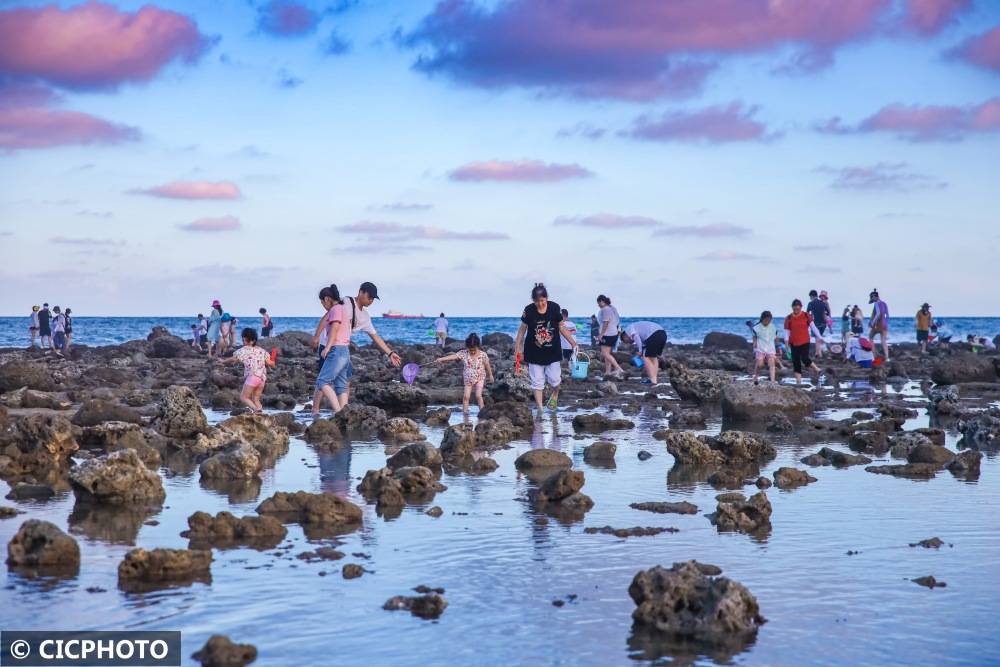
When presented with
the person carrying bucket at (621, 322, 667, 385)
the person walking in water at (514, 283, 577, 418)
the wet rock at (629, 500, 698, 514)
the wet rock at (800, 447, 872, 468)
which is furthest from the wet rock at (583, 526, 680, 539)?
the person carrying bucket at (621, 322, 667, 385)

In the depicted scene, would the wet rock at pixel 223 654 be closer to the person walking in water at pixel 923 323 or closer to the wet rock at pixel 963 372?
the wet rock at pixel 963 372

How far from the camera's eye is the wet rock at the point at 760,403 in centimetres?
1977

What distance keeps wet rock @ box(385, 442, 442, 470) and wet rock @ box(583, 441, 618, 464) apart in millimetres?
2111

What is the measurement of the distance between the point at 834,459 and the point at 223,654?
990 cm

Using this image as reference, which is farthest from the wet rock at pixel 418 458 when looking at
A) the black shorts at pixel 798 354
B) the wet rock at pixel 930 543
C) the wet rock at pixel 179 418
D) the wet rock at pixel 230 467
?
the black shorts at pixel 798 354

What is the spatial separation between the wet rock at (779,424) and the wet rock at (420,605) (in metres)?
11.8

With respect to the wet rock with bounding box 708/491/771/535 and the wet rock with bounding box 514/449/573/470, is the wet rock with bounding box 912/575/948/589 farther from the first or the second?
the wet rock with bounding box 514/449/573/470

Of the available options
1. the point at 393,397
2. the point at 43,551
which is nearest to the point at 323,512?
the point at 43,551

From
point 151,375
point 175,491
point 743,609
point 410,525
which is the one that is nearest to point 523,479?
point 410,525

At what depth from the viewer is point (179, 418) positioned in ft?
53.6

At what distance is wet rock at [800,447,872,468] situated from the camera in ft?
45.9

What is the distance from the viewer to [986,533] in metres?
9.59

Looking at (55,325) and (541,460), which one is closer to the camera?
(541,460)

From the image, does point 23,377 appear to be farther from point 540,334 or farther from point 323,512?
point 323,512
